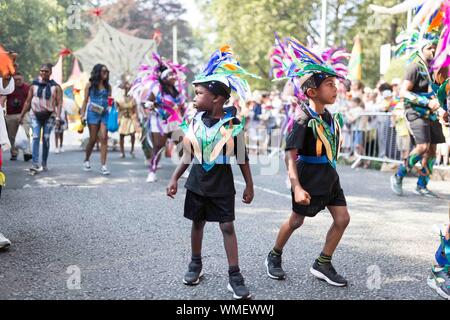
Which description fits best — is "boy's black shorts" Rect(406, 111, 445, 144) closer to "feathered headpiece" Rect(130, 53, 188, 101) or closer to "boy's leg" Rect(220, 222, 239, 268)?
"feathered headpiece" Rect(130, 53, 188, 101)

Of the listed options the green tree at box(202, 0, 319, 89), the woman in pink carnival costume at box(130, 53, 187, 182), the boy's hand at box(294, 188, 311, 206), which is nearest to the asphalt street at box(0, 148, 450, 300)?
the boy's hand at box(294, 188, 311, 206)

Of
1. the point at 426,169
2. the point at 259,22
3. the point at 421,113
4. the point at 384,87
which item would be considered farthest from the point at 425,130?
the point at 259,22

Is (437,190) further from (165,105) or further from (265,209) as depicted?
(165,105)

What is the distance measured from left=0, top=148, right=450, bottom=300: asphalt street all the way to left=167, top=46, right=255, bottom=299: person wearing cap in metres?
0.32

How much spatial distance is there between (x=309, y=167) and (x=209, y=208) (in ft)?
2.47

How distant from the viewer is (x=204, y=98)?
11.4 ft

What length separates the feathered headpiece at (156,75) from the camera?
327 inches

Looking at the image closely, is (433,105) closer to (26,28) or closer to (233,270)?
(233,270)

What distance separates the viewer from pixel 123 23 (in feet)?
133

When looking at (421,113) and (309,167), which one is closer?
(309,167)

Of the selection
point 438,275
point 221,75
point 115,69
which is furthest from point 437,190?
point 115,69

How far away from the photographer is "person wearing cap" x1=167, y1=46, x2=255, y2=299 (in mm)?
3420

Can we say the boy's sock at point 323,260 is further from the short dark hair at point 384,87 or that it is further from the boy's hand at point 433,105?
the short dark hair at point 384,87
